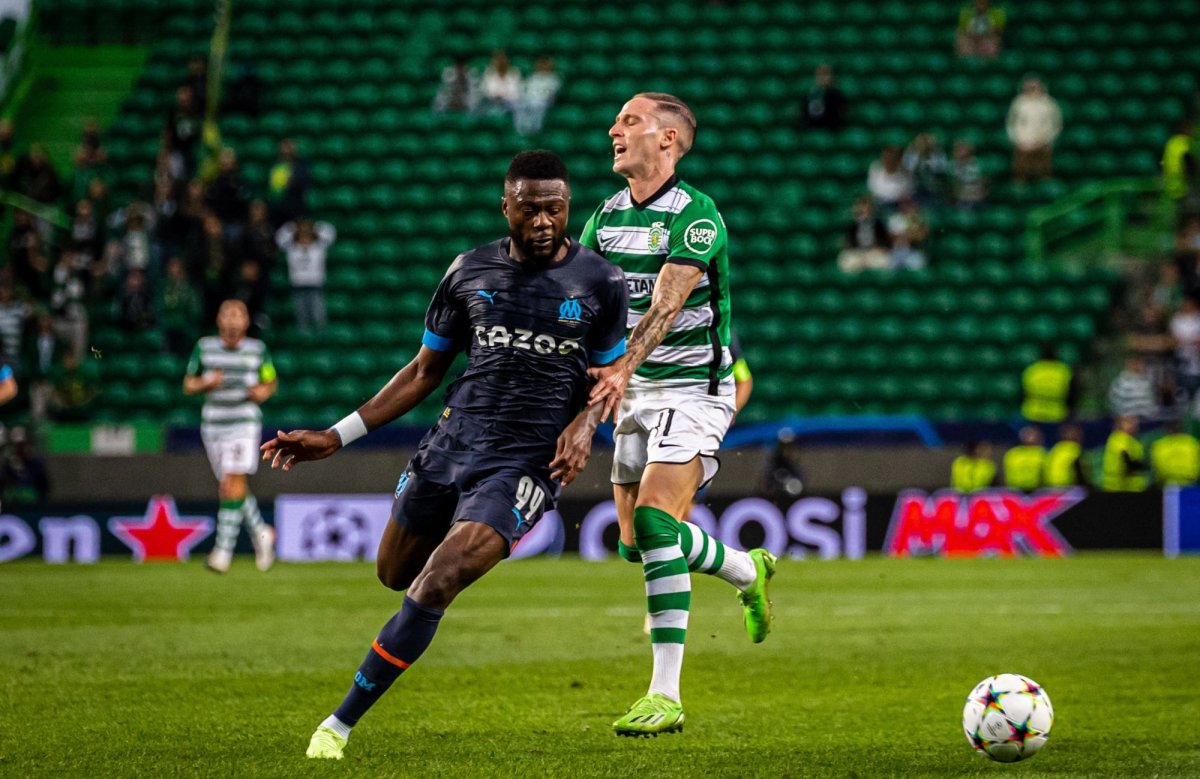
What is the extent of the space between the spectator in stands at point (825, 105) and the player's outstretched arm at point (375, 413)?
18518 mm

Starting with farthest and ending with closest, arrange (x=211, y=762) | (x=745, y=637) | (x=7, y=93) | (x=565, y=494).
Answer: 1. (x=7, y=93)
2. (x=565, y=494)
3. (x=745, y=637)
4. (x=211, y=762)

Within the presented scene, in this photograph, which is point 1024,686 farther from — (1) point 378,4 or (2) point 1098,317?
(1) point 378,4

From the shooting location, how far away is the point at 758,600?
793 centimetres

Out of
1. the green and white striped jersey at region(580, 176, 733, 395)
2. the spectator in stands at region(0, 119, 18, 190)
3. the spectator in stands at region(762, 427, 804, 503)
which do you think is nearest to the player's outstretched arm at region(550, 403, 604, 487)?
the green and white striped jersey at region(580, 176, 733, 395)

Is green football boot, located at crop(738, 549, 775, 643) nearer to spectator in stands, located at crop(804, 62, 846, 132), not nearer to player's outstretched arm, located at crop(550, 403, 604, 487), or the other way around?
player's outstretched arm, located at crop(550, 403, 604, 487)

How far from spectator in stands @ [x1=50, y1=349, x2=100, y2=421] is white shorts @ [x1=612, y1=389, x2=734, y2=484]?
1544 cm

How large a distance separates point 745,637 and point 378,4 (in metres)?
18.3

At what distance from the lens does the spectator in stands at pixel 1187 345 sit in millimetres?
20828

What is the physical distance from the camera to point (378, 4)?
89.1ft

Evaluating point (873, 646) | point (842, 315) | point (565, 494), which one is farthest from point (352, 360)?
point (873, 646)

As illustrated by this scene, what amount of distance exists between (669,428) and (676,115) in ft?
4.50

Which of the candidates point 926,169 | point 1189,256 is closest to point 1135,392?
point 1189,256

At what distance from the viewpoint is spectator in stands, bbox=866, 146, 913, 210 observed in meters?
23.2

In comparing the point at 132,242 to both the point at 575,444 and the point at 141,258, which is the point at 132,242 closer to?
the point at 141,258
